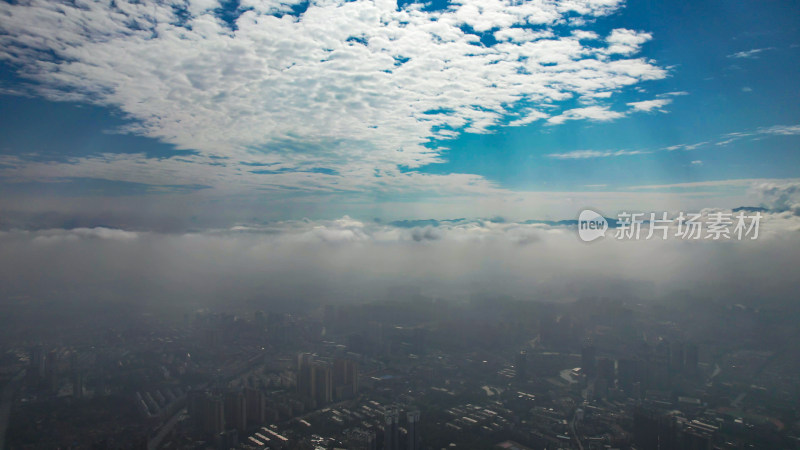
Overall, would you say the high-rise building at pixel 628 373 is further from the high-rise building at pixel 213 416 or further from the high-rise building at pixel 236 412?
the high-rise building at pixel 213 416

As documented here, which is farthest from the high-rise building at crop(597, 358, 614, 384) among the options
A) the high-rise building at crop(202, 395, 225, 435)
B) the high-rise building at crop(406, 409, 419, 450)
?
the high-rise building at crop(202, 395, 225, 435)

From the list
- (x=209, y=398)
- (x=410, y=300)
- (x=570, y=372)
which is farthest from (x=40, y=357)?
(x=570, y=372)

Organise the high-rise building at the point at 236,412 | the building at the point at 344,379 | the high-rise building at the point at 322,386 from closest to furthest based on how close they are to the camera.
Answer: the high-rise building at the point at 236,412
the high-rise building at the point at 322,386
the building at the point at 344,379

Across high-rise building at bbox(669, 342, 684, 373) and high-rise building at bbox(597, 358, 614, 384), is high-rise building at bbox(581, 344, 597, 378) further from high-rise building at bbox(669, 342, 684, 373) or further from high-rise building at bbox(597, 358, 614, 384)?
high-rise building at bbox(669, 342, 684, 373)

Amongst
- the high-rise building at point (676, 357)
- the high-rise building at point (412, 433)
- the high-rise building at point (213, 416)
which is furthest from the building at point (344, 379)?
the high-rise building at point (676, 357)

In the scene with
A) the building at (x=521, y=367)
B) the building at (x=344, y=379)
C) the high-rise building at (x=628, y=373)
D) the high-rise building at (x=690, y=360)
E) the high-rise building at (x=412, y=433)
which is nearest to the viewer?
the high-rise building at (x=412, y=433)

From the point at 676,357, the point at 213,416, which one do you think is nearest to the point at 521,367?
the point at 676,357

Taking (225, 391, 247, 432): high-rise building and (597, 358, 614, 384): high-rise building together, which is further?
(597, 358, 614, 384): high-rise building

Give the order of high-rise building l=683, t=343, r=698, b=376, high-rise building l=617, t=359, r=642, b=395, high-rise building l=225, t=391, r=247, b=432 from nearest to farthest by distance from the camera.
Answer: high-rise building l=225, t=391, r=247, b=432 → high-rise building l=617, t=359, r=642, b=395 → high-rise building l=683, t=343, r=698, b=376

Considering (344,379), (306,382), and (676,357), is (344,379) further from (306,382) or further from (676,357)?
(676,357)

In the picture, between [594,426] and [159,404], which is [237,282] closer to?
[159,404]

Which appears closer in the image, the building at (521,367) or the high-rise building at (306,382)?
the high-rise building at (306,382)
